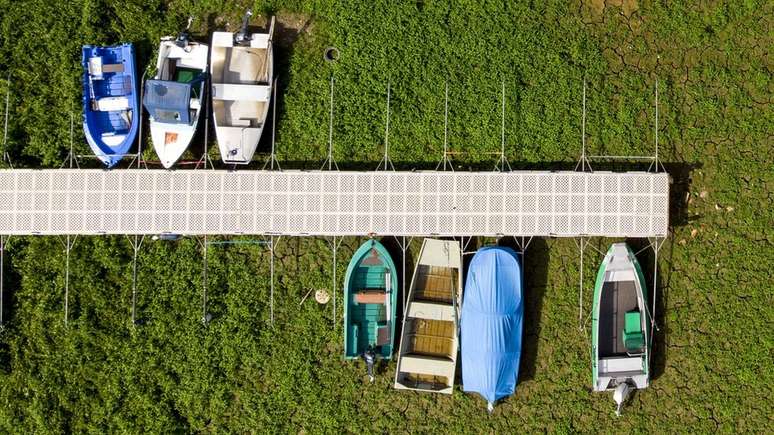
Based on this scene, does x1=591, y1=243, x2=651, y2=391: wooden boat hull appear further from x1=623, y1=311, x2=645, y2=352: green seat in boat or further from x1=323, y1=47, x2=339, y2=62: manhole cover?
x1=323, y1=47, x2=339, y2=62: manhole cover

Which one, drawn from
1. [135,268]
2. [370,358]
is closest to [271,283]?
[370,358]

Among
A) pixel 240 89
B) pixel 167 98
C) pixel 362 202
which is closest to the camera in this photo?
pixel 167 98

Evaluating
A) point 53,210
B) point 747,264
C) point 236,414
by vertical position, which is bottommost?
point 236,414

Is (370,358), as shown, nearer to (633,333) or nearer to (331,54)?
(633,333)

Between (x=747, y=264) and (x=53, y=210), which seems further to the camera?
(x=747, y=264)

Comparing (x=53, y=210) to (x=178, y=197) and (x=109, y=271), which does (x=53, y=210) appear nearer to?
(x=109, y=271)

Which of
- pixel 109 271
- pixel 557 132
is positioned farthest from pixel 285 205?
pixel 557 132

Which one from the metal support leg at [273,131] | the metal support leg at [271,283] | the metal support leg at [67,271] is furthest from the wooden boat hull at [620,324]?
the metal support leg at [67,271]
